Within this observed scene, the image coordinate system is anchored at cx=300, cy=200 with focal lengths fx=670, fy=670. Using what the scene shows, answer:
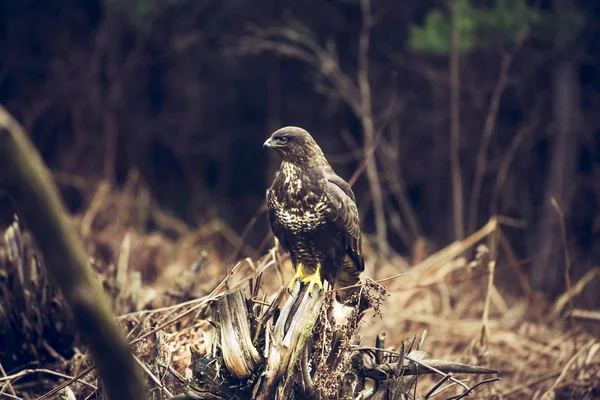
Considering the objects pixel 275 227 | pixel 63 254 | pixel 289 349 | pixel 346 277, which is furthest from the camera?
pixel 346 277

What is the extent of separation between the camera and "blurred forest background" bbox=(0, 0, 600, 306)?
642cm

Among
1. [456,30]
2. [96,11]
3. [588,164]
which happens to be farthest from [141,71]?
[588,164]

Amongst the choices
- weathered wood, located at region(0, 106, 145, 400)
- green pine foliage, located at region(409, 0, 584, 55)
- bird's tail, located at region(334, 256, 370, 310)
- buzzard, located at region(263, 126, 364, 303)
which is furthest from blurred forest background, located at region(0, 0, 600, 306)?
weathered wood, located at region(0, 106, 145, 400)

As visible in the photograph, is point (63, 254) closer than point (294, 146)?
Yes

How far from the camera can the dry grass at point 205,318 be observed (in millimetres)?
2654

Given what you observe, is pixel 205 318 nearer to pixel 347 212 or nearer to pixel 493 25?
pixel 347 212

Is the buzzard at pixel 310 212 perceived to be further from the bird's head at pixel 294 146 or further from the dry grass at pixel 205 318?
the dry grass at pixel 205 318

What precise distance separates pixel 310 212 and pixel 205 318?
663mm

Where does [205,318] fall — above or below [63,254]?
below

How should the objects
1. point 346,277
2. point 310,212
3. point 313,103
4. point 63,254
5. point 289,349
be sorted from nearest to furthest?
point 63,254 < point 289,349 < point 310,212 < point 346,277 < point 313,103

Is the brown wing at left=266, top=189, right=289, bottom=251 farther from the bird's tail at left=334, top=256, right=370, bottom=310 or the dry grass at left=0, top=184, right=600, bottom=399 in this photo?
the bird's tail at left=334, top=256, right=370, bottom=310

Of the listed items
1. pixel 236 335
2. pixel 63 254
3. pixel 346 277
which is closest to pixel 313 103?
pixel 346 277

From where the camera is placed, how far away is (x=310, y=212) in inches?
107

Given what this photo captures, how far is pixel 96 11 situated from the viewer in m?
8.09
